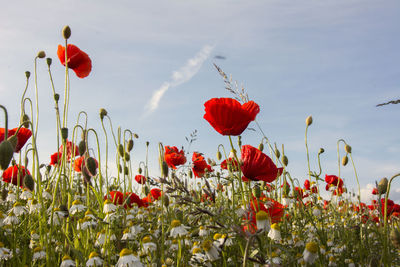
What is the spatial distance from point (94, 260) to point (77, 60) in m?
2.39

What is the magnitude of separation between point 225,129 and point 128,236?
35.4 inches

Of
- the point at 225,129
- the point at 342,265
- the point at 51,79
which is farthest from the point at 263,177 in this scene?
the point at 51,79

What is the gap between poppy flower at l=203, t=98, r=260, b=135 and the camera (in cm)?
224

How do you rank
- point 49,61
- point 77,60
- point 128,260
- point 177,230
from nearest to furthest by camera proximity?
1. point 128,260
2. point 177,230
3. point 49,61
4. point 77,60

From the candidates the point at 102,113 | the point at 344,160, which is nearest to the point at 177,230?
the point at 102,113

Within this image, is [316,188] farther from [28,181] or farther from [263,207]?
[28,181]

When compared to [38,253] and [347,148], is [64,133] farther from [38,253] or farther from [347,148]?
[347,148]

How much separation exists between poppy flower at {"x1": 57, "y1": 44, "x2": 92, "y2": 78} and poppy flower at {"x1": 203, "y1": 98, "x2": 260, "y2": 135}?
76.2 inches

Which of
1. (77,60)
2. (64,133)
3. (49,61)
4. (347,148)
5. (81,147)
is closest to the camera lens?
(64,133)

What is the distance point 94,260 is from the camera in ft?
6.56

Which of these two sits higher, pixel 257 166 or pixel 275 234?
pixel 257 166

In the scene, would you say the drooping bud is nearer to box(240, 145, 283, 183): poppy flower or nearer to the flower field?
the flower field

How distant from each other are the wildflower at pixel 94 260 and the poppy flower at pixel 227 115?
959 mm

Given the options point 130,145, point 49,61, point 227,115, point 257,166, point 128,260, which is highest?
point 49,61
